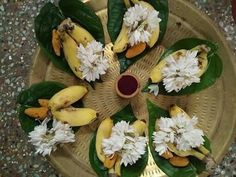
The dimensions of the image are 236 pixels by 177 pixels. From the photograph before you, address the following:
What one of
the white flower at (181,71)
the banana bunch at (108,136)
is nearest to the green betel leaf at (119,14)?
the white flower at (181,71)

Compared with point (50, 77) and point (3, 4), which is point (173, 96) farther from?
point (3, 4)

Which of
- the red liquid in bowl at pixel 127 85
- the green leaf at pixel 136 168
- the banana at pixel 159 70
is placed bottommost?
the green leaf at pixel 136 168

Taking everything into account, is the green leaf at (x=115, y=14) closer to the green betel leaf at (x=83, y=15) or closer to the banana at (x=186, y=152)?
the green betel leaf at (x=83, y=15)

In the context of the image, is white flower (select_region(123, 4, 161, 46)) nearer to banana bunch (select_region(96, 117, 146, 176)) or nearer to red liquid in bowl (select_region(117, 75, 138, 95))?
red liquid in bowl (select_region(117, 75, 138, 95))

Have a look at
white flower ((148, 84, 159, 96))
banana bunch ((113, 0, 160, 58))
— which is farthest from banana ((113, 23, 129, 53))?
white flower ((148, 84, 159, 96))

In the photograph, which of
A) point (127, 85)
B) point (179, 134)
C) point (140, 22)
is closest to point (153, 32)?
point (140, 22)

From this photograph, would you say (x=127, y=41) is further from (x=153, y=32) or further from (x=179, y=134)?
(x=179, y=134)

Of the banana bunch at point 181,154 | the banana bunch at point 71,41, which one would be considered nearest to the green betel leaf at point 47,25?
the banana bunch at point 71,41

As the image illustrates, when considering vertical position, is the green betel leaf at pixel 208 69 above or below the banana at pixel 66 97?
above
